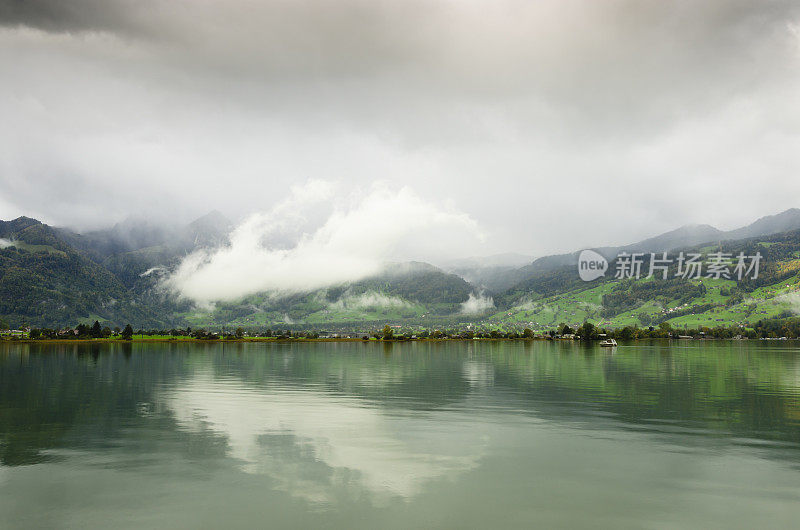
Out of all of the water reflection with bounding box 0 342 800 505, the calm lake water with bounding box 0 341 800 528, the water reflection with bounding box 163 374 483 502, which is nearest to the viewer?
the calm lake water with bounding box 0 341 800 528

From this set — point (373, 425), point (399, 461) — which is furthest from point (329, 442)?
point (399, 461)

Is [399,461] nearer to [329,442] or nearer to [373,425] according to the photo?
[329,442]

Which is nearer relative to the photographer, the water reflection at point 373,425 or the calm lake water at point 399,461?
the calm lake water at point 399,461

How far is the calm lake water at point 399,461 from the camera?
18.5 m

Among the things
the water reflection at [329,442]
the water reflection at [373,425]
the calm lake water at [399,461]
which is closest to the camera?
the calm lake water at [399,461]

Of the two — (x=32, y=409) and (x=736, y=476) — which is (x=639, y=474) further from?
(x=32, y=409)

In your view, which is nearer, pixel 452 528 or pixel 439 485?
pixel 452 528

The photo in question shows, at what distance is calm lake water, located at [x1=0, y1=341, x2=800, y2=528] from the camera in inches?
729

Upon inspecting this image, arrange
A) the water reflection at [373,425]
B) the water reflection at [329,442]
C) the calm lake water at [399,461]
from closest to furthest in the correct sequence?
the calm lake water at [399,461]
the water reflection at [329,442]
the water reflection at [373,425]

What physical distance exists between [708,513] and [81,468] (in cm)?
2995

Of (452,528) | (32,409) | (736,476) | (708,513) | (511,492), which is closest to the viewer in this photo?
(452,528)

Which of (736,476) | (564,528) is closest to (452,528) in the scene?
(564,528)

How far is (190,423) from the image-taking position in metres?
36.3

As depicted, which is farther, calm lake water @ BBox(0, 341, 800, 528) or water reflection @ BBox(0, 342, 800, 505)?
water reflection @ BBox(0, 342, 800, 505)
